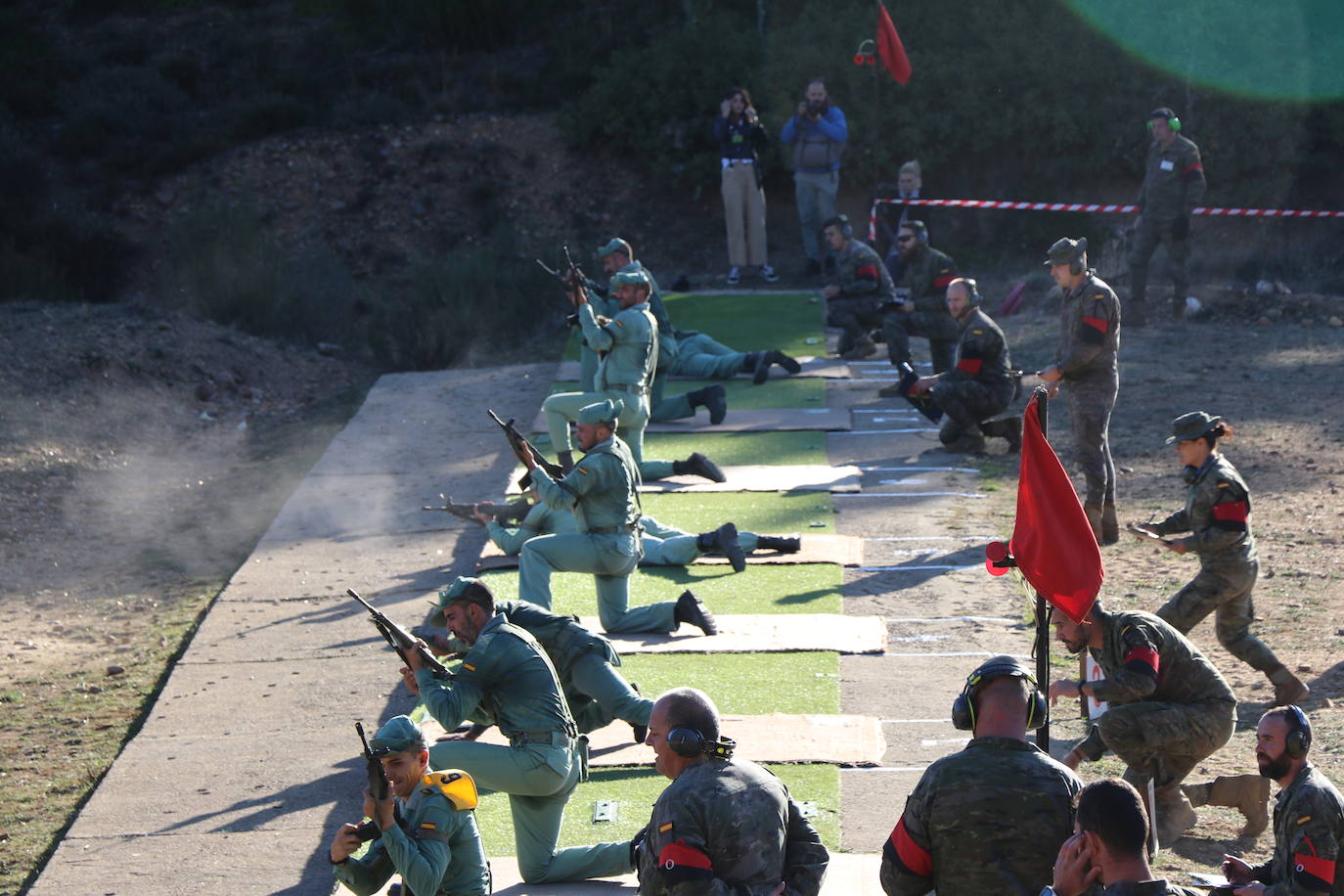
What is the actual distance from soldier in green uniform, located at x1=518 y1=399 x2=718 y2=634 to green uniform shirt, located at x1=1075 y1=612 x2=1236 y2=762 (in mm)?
3245

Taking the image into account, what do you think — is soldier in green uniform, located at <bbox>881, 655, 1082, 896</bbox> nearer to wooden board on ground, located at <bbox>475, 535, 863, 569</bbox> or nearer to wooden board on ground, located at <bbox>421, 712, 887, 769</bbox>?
wooden board on ground, located at <bbox>421, 712, 887, 769</bbox>

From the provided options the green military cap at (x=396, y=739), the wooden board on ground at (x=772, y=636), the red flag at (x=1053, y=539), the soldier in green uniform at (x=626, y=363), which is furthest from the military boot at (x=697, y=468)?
the green military cap at (x=396, y=739)

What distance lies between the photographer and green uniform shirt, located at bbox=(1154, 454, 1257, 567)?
28.0ft

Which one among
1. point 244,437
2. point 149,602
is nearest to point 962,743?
point 149,602

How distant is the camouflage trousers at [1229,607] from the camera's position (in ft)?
28.3

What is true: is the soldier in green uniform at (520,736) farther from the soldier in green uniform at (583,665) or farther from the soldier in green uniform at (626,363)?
the soldier in green uniform at (626,363)

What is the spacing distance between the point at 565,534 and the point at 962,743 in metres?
2.82

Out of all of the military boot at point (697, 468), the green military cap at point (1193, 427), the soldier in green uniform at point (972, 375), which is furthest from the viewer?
the soldier in green uniform at point (972, 375)

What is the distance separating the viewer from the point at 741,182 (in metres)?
21.3

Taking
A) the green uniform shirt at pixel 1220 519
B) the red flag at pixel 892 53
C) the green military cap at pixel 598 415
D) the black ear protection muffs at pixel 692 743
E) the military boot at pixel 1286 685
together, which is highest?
the red flag at pixel 892 53

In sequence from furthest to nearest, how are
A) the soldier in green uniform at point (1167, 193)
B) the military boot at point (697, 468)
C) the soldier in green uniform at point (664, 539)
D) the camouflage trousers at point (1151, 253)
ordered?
the camouflage trousers at point (1151, 253), the soldier in green uniform at point (1167, 193), the military boot at point (697, 468), the soldier in green uniform at point (664, 539)

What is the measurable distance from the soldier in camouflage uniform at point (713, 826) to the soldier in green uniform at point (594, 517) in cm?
425

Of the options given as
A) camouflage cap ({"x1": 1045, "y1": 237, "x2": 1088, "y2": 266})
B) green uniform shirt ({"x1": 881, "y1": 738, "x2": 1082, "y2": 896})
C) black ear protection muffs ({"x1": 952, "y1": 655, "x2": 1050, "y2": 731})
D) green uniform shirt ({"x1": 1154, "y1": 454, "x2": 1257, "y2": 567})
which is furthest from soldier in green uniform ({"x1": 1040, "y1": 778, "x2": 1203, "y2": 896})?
camouflage cap ({"x1": 1045, "y1": 237, "x2": 1088, "y2": 266})

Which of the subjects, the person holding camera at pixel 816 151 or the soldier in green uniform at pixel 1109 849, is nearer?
the soldier in green uniform at pixel 1109 849
